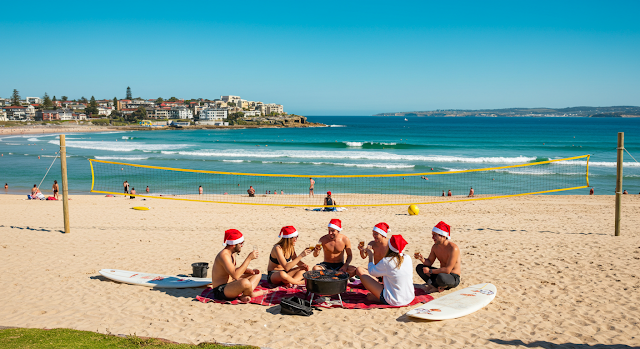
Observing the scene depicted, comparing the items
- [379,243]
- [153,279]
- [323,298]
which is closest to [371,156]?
[153,279]

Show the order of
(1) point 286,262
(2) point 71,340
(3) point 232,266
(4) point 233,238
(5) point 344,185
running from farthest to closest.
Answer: (5) point 344,185
(1) point 286,262
(3) point 232,266
(4) point 233,238
(2) point 71,340

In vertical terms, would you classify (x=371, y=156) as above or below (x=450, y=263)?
below

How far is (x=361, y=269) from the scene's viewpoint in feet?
18.8

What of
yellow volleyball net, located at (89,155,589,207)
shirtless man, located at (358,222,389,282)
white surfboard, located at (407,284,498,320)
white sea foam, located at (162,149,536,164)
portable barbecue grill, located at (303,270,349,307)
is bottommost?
yellow volleyball net, located at (89,155,589,207)

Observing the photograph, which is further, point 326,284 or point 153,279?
point 153,279

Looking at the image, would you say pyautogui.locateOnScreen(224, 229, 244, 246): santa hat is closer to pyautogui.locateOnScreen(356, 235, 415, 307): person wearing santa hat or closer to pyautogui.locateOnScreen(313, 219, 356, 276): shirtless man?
pyautogui.locateOnScreen(313, 219, 356, 276): shirtless man

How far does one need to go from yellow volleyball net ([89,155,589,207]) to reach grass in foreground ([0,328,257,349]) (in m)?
14.4

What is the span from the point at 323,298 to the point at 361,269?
0.65 meters

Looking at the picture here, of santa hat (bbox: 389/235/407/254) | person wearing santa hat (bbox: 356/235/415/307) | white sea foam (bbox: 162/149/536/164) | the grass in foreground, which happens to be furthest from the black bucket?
white sea foam (bbox: 162/149/536/164)

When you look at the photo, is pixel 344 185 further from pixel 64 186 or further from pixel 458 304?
pixel 458 304

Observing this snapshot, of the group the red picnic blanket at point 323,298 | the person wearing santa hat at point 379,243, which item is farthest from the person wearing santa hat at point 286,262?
the person wearing santa hat at point 379,243

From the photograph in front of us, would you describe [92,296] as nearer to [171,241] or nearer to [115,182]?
[171,241]

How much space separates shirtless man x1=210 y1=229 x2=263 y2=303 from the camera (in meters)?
5.27

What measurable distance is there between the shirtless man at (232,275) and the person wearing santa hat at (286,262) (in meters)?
0.34
